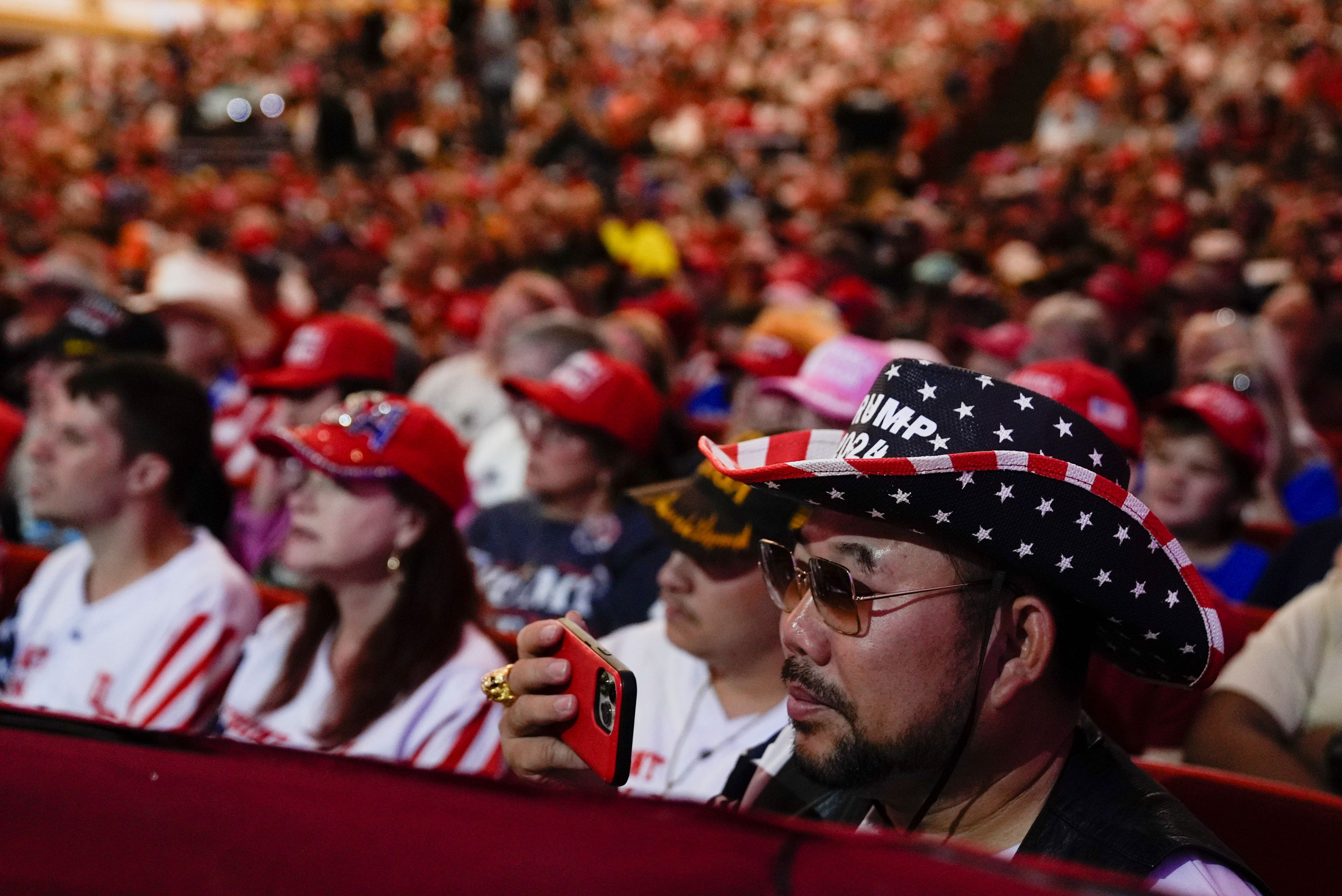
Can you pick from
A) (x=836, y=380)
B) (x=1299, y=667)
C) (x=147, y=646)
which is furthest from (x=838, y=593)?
(x=836, y=380)

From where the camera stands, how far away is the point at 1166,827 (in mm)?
1438

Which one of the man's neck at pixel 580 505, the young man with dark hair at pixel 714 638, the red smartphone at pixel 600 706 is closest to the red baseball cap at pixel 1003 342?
the man's neck at pixel 580 505

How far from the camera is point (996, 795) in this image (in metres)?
1.57

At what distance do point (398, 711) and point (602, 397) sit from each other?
1456 millimetres

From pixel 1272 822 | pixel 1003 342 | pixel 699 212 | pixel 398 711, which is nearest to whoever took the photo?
pixel 1272 822

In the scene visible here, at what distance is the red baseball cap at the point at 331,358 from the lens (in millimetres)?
4539

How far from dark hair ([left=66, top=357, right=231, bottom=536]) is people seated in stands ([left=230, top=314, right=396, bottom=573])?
3.14ft

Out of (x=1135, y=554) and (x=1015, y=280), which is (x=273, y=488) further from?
(x=1015, y=280)

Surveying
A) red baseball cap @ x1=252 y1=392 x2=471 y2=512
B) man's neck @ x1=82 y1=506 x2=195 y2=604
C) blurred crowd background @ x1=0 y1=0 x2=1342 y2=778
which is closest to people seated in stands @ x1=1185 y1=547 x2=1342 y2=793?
blurred crowd background @ x1=0 y1=0 x2=1342 y2=778

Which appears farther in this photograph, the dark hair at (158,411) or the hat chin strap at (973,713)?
the dark hair at (158,411)

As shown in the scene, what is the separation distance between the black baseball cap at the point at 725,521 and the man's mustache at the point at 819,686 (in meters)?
0.59

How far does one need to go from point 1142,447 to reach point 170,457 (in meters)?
2.79

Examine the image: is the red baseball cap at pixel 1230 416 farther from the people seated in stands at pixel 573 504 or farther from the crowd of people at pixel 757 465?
the people seated in stands at pixel 573 504

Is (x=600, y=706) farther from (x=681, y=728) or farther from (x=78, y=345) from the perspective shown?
(x=78, y=345)
